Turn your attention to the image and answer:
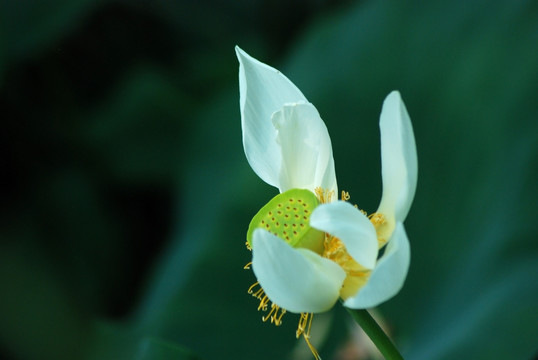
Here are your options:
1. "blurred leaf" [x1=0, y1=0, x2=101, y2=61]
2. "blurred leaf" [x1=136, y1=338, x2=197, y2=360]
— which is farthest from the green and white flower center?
"blurred leaf" [x1=0, y1=0, x2=101, y2=61]

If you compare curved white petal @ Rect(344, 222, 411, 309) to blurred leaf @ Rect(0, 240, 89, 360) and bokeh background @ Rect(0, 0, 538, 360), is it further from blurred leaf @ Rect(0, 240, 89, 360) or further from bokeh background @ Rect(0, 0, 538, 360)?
blurred leaf @ Rect(0, 240, 89, 360)

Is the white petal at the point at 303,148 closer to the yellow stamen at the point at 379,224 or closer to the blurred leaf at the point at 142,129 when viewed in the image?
the yellow stamen at the point at 379,224

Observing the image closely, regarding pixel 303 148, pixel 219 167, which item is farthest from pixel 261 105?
pixel 219 167

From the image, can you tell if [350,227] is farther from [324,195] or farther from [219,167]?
[219,167]

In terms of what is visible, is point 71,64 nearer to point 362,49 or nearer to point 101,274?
point 101,274

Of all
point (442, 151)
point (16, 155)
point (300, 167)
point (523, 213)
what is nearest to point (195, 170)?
point (16, 155)

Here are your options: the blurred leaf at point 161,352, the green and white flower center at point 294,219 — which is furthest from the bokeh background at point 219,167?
the green and white flower center at point 294,219
